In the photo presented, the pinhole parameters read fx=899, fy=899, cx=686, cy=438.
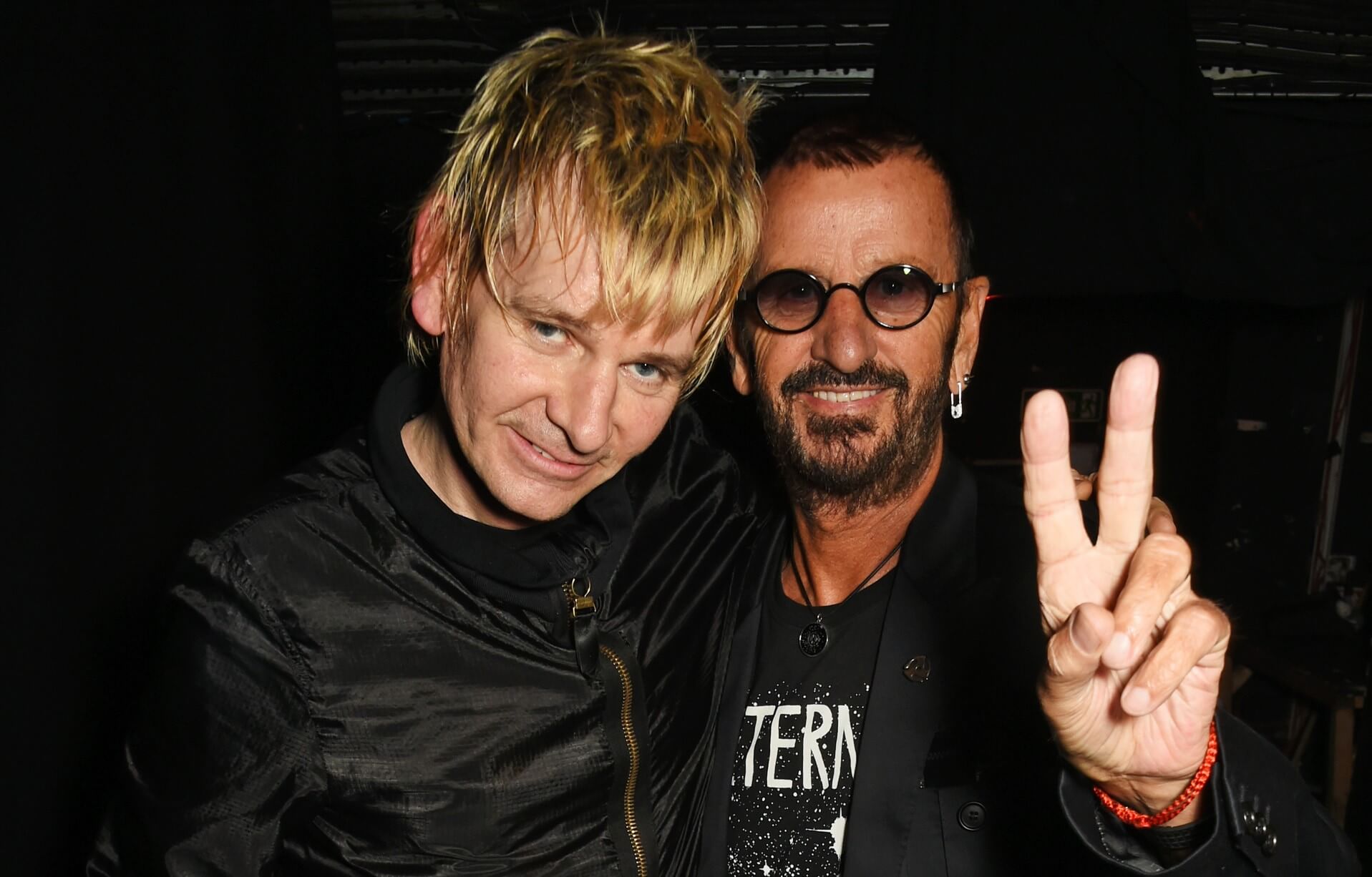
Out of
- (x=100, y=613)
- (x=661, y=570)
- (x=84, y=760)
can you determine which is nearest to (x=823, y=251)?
(x=661, y=570)

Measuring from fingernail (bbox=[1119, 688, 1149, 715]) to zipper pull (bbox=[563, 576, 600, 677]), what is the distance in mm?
881

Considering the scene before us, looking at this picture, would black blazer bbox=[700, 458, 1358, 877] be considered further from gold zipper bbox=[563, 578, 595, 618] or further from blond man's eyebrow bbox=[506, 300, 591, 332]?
blond man's eyebrow bbox=[506, 300, 591, 332]

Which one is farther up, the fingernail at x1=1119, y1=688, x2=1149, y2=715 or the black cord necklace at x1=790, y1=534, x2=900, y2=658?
the fingernail at x1=1119, y1=688, x2=1149, y2=715

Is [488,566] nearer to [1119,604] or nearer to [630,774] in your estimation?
[630,774]

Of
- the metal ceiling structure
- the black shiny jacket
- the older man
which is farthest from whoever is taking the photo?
the metal ceiling structure

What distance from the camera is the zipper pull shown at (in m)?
1.59

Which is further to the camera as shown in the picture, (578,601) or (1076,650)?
(578,601)

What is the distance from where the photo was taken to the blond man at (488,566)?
139 centimetres

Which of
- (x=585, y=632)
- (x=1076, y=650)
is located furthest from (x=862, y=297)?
(x=1076, y=650)

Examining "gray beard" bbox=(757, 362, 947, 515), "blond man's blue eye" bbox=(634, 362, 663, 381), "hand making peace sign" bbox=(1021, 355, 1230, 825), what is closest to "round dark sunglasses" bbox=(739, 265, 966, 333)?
"gray beard" bbox=(757, 362, 947, 515)

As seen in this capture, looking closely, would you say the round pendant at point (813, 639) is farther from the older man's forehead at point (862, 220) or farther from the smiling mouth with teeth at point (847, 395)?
the older man's forehead at point (862, 220)

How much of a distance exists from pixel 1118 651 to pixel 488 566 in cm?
96

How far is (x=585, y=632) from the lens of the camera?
160 centimetres

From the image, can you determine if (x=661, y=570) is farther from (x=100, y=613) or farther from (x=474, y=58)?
(x=474, y=58)
